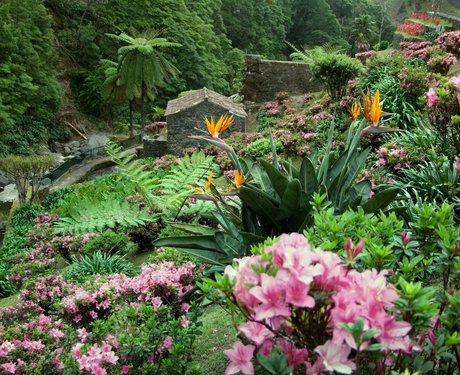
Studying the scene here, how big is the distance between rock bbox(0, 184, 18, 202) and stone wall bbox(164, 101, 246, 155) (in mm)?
6766

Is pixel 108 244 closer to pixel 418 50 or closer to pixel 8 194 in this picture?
pixel 418 50

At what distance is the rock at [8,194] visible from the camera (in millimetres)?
17325

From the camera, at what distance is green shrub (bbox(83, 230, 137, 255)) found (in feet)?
17.0

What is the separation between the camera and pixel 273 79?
17.0m

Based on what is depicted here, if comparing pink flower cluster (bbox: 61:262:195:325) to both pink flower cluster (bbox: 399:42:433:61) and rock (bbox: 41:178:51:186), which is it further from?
A: rock (bbox: 41:178:51:186)

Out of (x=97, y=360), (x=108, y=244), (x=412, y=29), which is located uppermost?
(x=412, y=29)

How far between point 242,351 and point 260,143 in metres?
10.5

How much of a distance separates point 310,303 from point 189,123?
46.1 feet

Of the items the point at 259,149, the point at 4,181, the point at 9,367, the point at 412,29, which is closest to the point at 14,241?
the point at 259,149

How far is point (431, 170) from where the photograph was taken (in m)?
4.26

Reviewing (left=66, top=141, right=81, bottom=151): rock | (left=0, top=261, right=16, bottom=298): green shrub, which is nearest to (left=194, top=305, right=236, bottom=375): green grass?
(left=0, top=261, right=16, bottom=298): green shrub

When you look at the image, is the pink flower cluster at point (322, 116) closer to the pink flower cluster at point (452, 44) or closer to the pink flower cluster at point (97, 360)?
the pink flower cluster at point (452, 44)

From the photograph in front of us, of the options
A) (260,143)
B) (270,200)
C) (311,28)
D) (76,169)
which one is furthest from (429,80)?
(311,28)

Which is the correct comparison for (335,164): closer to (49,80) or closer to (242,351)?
(242,351)
